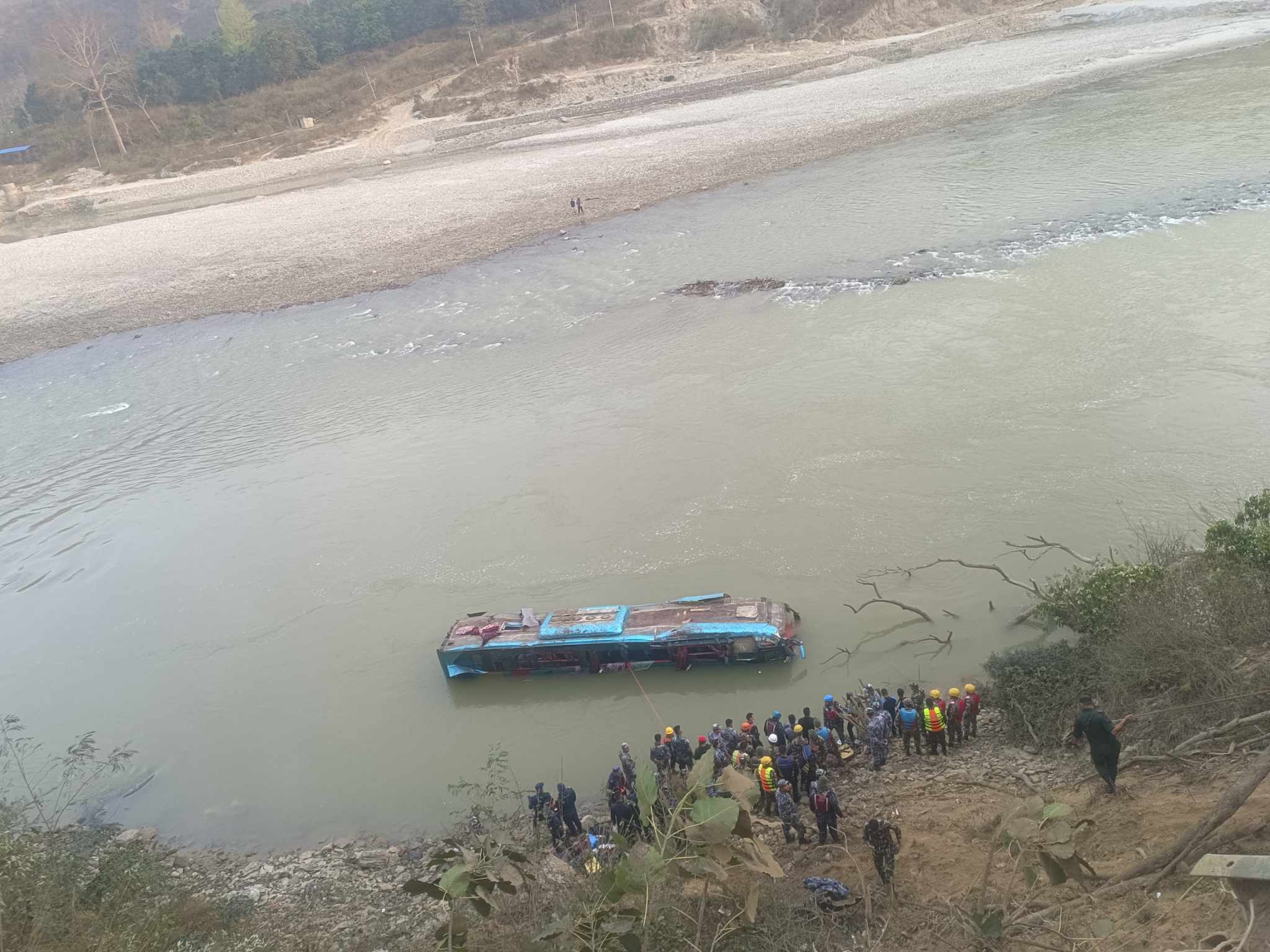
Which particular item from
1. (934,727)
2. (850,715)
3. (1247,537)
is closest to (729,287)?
(850,715)

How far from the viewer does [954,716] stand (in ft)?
45.5

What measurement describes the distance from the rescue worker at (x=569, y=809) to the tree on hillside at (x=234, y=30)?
330 ft

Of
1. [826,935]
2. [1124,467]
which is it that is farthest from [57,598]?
[1124,467]

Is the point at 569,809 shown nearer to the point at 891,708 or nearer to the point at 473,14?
the point at 891,708

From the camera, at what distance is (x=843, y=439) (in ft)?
77.7

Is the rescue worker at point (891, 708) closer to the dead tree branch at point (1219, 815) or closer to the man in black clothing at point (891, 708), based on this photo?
the man in black clothing at point (891, 708)

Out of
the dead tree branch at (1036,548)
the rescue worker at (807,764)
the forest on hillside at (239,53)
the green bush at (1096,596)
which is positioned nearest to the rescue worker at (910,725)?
the rescue worker at (807,764)

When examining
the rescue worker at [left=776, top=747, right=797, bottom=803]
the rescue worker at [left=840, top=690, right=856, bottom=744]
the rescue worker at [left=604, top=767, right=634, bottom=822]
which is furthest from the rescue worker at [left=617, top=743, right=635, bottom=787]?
the rescue worker at [left=840, top=690, right=856, bottom=744]

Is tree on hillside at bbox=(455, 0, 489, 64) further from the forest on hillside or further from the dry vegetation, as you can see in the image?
the dry vegetation

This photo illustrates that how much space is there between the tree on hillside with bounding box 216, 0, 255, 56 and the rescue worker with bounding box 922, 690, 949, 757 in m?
102

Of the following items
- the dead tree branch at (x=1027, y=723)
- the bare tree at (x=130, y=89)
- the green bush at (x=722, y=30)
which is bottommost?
the dead tree branch at (x=1027, y=723)

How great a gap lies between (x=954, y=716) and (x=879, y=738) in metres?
1.24

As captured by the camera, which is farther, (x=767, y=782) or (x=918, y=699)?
(x=918, y=699)

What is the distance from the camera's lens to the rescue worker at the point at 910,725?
45.7ft
